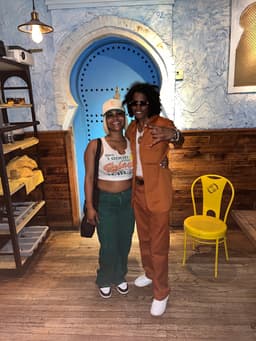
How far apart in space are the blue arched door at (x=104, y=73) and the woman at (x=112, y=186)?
59.9 inches

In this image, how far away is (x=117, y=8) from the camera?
3.14 metres

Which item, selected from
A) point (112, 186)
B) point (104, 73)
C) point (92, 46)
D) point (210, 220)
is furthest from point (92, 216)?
point (92, 46)

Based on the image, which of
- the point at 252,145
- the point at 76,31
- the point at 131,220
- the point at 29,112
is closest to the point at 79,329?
the point at 131,220

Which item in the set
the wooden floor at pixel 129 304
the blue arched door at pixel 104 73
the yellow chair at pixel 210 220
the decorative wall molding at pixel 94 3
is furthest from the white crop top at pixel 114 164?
the decorative wall molding at pixel 94 3

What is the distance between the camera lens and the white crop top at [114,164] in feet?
7.24

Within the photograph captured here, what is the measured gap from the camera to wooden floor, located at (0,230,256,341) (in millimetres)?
2137

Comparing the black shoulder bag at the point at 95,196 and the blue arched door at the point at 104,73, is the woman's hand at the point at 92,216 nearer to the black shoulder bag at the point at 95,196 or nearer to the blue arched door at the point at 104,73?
the black shoulder bag at the point at 95,196

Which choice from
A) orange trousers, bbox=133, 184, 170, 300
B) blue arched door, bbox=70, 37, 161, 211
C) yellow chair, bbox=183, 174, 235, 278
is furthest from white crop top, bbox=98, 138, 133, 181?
blue arched door, bbox=70, 37, 161, 211

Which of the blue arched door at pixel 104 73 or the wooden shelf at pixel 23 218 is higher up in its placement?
the blue arched door at pixel 104 73

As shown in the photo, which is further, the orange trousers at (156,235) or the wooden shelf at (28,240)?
the wooden shelf at (28,240)

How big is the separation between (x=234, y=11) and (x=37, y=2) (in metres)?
2.28

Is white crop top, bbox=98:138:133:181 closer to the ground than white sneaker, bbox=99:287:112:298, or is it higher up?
higher up

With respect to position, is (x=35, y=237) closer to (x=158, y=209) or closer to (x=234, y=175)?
(x=158, y=209)

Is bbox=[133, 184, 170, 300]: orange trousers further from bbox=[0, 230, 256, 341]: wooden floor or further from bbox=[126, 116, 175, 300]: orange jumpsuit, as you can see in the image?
bbox=[0, 230, 256, 341]: wooden floor
